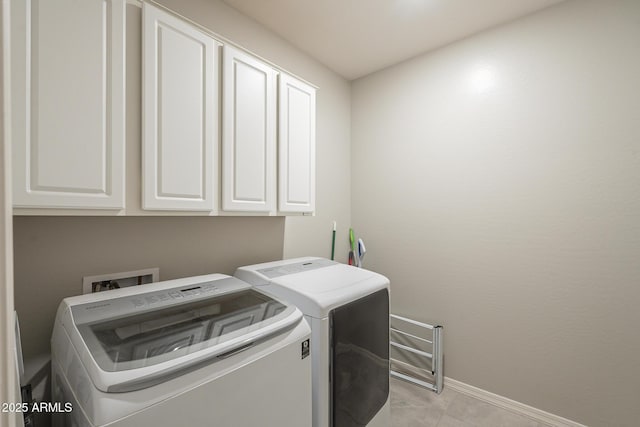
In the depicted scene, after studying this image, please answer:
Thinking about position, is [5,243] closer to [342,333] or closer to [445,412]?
[342,333]

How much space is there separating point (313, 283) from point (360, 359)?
1.52 feet

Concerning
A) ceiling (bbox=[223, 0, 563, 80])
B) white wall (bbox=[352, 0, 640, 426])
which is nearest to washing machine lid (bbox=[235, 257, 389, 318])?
white wall (bbox=[352, 0, 640, 426])

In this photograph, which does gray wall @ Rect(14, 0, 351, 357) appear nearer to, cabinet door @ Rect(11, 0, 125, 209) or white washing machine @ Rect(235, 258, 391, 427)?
cabinet door @ Rect(11, 0, 125, 209)

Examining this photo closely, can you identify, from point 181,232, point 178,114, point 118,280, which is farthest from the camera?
point 181,232

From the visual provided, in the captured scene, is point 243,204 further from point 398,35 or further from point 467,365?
point 467,365

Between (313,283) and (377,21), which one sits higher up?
(377,21)

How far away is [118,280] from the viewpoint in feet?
4.38

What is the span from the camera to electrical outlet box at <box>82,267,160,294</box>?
125cm

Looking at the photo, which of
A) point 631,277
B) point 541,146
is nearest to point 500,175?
point 541,146

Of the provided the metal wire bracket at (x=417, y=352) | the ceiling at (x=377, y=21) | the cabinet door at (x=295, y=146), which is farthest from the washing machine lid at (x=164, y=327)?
the ceiling at (x=377, y=21)

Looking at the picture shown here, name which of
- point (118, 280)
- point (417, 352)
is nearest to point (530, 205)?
point (417, 352)

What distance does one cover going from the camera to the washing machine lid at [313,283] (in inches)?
49.9

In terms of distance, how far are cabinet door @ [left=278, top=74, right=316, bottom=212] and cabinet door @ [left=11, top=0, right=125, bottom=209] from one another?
2.74 feet

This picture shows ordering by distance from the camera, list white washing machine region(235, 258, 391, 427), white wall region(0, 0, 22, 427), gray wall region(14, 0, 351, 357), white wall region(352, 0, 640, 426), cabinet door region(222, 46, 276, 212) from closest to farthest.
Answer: white wall region(0, 0, 22, 427), gray wall region(14, 0, 351, 357), white washing machine region(235, 258, 391, 427), cabinet door region(222, 46, 276, 212), white wall region(352, 0, 640, 426)
